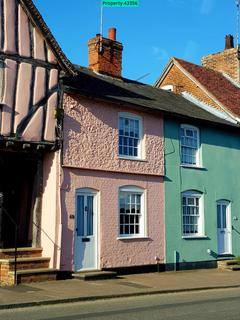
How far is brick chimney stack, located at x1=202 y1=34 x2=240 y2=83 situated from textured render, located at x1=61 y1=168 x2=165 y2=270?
12405mm

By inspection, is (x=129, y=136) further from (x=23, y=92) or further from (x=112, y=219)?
(x=23, y=92)

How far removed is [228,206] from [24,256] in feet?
32.2

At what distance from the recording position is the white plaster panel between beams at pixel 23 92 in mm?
15484

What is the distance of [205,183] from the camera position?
20.8 meters

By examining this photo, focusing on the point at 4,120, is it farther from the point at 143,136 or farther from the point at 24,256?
the point at 143,136

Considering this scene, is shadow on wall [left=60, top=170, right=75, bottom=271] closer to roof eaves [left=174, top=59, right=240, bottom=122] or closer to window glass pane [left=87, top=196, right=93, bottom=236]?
window glass pane [left=87, top=196, right=93, bottom=236]

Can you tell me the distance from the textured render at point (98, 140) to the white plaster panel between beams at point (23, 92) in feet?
4.35

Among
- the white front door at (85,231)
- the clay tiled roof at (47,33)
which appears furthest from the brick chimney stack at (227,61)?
the white front door at (85,231)

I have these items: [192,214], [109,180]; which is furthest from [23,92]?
[192,214]

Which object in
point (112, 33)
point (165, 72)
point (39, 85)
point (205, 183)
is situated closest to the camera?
point (39, 85)

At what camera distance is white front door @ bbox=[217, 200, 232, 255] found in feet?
69.4

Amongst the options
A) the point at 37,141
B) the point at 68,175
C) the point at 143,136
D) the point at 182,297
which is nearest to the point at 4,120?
the point at 37,141

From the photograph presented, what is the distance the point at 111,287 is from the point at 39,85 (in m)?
6.54

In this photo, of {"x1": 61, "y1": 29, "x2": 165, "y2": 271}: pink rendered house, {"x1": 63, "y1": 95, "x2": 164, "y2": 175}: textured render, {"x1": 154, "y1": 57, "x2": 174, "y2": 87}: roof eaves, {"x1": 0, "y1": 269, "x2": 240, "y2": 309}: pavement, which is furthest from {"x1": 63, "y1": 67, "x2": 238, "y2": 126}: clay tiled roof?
{"x1": 0, "y1": 269, "x2": 240, "y2": 309}: pavement
